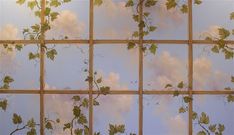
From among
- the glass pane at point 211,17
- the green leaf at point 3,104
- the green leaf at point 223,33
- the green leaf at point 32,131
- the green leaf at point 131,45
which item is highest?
the glass pane at point 211,17

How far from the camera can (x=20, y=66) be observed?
238cm

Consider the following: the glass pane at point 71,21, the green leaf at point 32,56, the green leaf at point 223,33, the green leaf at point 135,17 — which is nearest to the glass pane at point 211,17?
the green leaf at point 223,33

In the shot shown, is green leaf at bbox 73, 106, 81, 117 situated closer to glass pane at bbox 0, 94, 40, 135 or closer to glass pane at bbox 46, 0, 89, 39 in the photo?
glass pane at bbox 0, 94, 40, 135

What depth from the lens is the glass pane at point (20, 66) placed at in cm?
238

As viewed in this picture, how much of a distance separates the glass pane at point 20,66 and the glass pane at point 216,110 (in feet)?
3.49

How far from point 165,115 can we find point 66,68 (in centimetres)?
71

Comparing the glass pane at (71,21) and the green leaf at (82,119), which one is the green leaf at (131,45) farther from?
the green leaf at (82,119)

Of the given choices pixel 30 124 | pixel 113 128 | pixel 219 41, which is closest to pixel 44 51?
pixel 30 124

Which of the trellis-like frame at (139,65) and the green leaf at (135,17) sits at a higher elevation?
the green leaf at (135,17)

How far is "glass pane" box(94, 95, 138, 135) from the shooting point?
2363 millimetres

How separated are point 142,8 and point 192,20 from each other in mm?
332

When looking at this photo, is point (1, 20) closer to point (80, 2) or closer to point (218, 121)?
point (80, 2)

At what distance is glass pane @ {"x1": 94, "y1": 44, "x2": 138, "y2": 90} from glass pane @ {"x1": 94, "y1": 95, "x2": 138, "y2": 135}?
8 centimetres

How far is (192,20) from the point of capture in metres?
2.35
